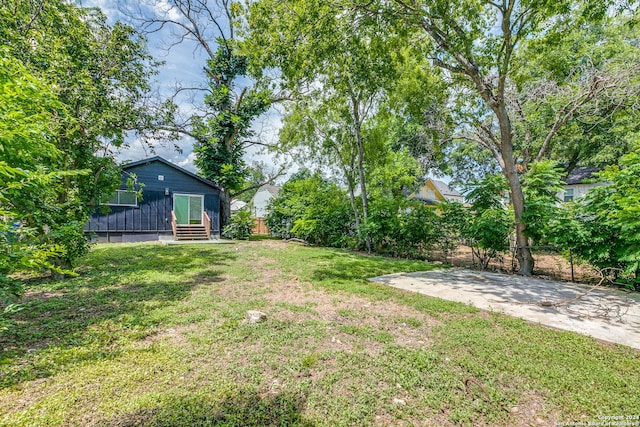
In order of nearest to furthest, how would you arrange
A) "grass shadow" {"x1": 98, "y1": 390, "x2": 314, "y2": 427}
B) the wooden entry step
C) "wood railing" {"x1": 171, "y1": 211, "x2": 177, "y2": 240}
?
1. "grass shadow" {"x1": 98, "y1": 390, "x2": 314, "y2": 427}
2. "wood railing" {"x1": 171, "y1": 211, "x2": 177, "y2": 240}
3. the wooden entry step

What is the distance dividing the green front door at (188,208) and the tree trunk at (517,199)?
47.1ft

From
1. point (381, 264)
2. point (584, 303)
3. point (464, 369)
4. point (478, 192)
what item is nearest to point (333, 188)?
point (381, 264)

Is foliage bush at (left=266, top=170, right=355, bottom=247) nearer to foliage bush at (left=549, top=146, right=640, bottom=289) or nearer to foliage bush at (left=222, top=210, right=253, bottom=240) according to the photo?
foliage bush at (left=222, top=210, right=253, bottom=240)

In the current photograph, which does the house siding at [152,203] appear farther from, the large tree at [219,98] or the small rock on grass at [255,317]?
the small rock on grass at [255,317]

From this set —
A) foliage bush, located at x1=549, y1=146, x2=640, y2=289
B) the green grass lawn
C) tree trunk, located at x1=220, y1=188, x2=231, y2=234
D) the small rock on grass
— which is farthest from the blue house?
foliage bush, located at x1=549, y1=146, x2=640, y2=289

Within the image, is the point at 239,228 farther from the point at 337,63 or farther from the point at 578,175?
the point at 578,175

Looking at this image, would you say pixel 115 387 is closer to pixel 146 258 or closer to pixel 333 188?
pixel 146 258

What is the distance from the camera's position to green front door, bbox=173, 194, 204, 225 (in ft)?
49.3

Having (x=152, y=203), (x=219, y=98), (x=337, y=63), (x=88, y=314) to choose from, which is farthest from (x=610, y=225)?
(x=152, y=203)

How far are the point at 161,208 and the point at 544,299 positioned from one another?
15.7 meters

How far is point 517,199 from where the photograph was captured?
6.60m

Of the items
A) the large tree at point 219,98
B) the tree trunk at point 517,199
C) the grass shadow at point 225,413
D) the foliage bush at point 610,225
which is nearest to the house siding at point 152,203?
the large tree at point 219,98

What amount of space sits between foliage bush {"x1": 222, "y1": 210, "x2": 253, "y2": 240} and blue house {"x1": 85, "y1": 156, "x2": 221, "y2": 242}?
3.21 ft

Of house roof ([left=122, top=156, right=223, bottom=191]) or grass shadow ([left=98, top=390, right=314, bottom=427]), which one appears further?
house roof ([left=122, top=156, right=223, bottom=191])
